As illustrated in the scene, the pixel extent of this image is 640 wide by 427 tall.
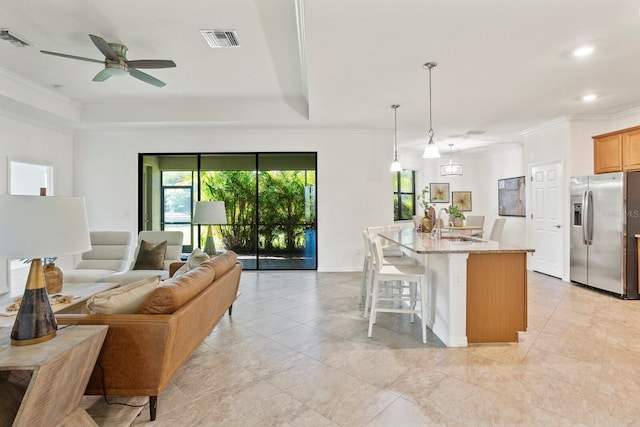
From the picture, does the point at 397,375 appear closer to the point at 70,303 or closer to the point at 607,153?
the point at 70,303

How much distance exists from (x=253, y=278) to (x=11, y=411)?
169 inches

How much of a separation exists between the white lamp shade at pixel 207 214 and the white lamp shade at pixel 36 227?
2.98 metres

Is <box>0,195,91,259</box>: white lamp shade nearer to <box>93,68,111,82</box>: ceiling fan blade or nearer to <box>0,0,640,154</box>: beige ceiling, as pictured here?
<box>0,0,640,154</box>: beige ceiling

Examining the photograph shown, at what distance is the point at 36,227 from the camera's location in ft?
4.97

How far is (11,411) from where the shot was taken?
157cm

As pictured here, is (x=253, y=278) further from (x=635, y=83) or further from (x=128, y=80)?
(x=635, y=83)

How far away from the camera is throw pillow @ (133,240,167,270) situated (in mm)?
4465

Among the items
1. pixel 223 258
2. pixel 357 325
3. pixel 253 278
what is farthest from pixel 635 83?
pixel 253 278

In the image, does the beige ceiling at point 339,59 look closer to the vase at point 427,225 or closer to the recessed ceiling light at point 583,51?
the recessed ceiling light at point 583,51

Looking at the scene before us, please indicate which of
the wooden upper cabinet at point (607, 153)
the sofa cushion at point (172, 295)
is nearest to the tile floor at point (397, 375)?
the sofa cushion at point (172, 295)

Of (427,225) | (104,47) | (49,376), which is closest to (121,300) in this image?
(49,376)

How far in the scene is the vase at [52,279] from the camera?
2.97 m

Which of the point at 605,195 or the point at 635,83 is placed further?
the point at 605,195

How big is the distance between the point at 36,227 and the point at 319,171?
507 cm
